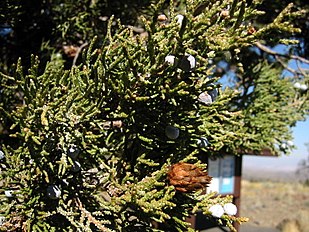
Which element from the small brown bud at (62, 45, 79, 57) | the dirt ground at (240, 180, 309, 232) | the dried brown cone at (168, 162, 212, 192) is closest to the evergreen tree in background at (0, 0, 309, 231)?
the dried brown cone at (168, 162, 212, 192)

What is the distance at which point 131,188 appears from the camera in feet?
4.26

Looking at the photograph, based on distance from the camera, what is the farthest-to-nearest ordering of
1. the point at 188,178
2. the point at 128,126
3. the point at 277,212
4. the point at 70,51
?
1. the point at 277,212
2. the point at 70,51
3. the point at 128,126
4. the point at 188,178

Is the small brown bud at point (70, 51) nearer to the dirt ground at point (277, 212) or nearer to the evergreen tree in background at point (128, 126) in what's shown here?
the evergreen tree in background at point (128, 126)

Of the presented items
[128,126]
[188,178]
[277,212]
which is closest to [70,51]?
[128,126]

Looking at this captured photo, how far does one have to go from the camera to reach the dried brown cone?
119 cm

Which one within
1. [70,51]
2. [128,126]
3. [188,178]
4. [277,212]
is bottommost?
[277,212]

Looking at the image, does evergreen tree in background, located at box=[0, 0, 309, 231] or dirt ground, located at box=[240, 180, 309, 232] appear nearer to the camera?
evergreen tree in background, located at box=[0, 0, 309, 231]

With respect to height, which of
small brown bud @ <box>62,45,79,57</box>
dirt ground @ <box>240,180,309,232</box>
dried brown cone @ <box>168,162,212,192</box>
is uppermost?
small brown bud @ <box>62,45,79,57</box>

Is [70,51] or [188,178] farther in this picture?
[70,51]

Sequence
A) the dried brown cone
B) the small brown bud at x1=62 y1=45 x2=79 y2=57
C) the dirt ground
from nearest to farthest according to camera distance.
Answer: the dried brown cone, the small brown bud at x1=62 y1=45 x2=79 y2=57, the dirt ground

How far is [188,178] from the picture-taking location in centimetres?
121

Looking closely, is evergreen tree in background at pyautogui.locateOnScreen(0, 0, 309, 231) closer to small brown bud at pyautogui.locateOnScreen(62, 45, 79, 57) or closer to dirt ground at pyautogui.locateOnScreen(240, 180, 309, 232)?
small brown bud at pyautogui.locateOnScreen(62, 45, 79, 57)

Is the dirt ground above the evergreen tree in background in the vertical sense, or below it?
below

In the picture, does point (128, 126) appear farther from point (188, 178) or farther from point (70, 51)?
point (70, 51)
